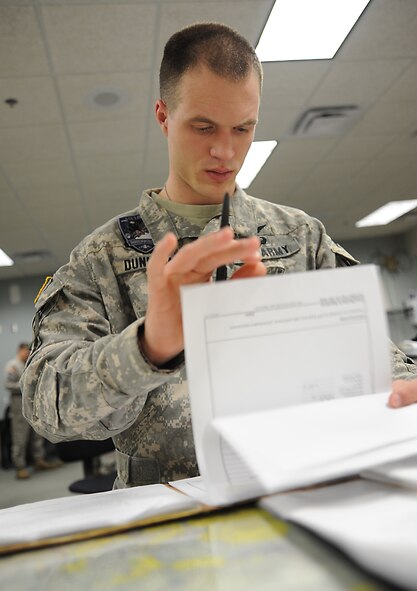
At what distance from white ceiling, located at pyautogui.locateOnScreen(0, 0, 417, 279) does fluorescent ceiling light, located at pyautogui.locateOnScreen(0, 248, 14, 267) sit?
576 millimetres

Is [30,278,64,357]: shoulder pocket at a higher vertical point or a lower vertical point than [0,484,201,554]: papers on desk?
higher

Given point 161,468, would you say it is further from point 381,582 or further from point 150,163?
point 150,163

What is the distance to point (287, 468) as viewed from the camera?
17.9 inches

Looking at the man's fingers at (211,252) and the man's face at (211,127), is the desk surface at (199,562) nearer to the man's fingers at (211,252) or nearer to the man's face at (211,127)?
the man's fingers at (211,252)

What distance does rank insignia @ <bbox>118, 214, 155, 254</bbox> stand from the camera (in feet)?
3.34

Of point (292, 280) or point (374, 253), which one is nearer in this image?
point (292, 280)

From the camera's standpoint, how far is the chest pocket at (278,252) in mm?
1029

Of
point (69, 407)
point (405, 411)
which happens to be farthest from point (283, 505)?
point (69, 407)

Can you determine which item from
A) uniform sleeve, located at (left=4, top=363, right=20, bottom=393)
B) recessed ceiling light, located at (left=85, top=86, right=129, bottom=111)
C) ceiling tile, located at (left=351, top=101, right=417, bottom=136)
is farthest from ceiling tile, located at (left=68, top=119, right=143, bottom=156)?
uniform sleeve, located at (left=4, top=363, right=20, bottom=393)

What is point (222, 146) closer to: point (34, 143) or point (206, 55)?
point (206, 55)

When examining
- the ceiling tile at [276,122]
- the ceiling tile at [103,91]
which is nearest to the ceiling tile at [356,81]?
the ceiling tile at [276,122]

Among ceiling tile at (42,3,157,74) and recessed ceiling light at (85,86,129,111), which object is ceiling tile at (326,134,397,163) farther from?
ceiling tile at (42,3,157,74)

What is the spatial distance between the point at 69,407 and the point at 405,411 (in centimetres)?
45

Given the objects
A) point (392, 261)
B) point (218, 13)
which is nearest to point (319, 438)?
point (218, 13)
